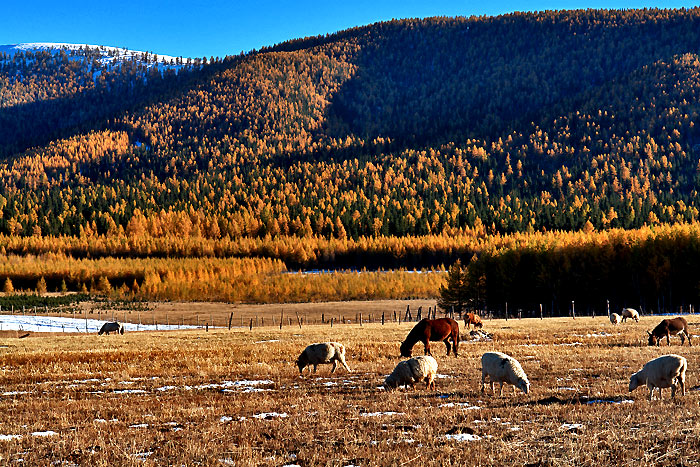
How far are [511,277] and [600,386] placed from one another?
82.4 metres

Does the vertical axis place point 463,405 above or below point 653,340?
below

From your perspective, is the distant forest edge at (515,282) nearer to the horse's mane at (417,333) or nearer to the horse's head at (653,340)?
the horse's head at (653,340)

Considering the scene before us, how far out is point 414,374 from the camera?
20344 mm

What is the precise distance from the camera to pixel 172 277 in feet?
506

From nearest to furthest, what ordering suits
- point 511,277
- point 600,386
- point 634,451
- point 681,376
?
point 634,451 < point 681,376 < point 600,386 < point 511,277

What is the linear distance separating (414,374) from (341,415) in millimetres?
5110

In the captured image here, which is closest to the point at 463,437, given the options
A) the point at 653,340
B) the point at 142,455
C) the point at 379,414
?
the point at 379,414

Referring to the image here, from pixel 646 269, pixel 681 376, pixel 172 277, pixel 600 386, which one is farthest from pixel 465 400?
pixel 172 277

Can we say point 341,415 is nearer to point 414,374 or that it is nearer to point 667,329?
point 414,374

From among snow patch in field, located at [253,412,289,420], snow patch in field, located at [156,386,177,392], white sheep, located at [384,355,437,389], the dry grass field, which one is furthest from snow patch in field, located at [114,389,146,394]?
white sheep, located at [384,355,437,389]

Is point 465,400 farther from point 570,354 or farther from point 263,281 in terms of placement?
point 263,281

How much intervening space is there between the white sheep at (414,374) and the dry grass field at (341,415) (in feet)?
1.91

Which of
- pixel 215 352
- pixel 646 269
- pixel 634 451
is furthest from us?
pixel 646 269

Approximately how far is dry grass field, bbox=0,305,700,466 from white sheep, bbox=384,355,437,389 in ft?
1.91
